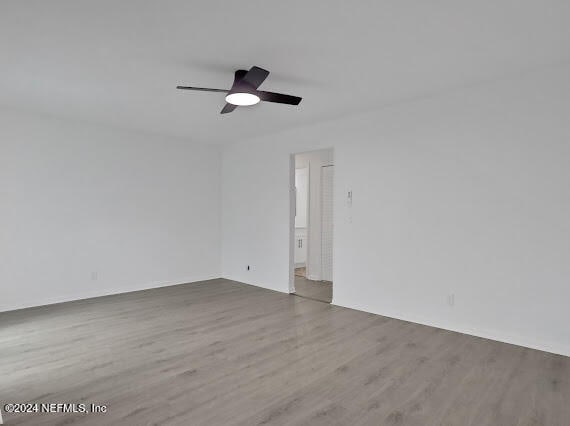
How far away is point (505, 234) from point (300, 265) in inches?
196

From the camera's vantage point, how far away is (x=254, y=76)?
279 centimetres

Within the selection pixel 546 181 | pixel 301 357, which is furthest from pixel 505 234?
pixel 301 357

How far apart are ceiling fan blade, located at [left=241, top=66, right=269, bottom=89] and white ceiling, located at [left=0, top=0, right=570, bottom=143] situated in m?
0.17

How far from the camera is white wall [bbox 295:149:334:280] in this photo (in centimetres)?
632

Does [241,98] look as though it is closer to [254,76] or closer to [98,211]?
[254,76]

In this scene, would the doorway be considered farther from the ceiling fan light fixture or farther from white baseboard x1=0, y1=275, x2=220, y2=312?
the ceiling fan light fixture

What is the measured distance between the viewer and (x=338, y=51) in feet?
8.96

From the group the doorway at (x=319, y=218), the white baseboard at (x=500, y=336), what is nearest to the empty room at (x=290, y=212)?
the white baseboard at (x=500, y=336)

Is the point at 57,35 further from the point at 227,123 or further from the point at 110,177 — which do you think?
the point at 110,177

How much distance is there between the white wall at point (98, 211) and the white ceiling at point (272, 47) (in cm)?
83

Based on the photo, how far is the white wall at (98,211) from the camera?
439cm

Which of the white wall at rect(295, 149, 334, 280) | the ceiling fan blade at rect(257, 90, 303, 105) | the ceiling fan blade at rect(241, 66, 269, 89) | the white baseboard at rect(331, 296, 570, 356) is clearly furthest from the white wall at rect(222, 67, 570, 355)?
the ceiling fan blade at rect(241, 66, 269, 89)

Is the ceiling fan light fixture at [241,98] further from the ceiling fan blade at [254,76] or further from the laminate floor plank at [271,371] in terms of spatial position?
the laminate floor plank at [271,371]

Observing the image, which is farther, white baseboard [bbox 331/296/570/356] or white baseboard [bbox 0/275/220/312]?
white baseboard [bbox 0/275/220/312]
